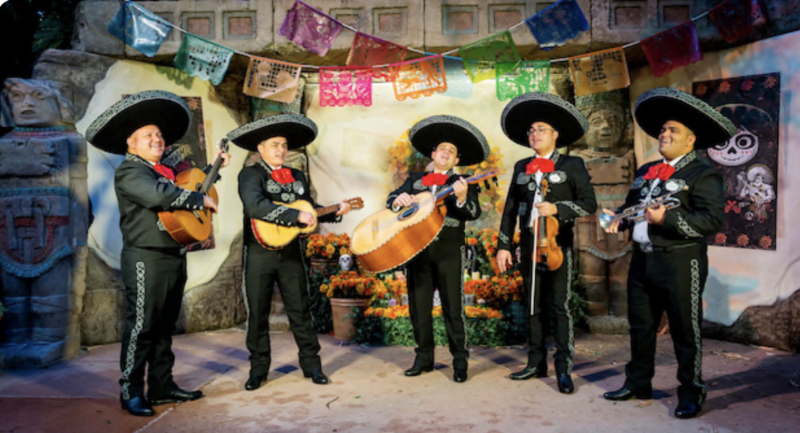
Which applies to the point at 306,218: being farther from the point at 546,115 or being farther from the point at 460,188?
the point at 546,115

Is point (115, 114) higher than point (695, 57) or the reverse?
the reverse

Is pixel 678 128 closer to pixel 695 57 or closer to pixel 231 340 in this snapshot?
pixel 695 57

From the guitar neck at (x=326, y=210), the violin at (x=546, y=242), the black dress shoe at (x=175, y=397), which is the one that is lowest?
the black dress shoe at (x=175, y=397)

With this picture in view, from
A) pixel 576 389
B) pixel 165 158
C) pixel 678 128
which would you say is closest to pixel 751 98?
pixel 678 128

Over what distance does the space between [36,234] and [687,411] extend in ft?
19.0

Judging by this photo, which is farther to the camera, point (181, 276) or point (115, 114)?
point (181, 276)

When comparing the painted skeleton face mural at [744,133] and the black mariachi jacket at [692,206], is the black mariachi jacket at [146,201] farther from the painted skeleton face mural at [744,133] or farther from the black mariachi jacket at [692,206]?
the painted skeleton face mural at [744,133]

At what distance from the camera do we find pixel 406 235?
4.88 meters

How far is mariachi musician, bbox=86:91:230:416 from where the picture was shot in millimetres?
4410

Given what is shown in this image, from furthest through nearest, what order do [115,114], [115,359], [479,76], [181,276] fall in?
1. [479,76]
2. [115,359]
3. [181,276]
4. [115,114]

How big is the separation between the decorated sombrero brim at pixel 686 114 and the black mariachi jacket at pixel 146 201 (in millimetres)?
3221

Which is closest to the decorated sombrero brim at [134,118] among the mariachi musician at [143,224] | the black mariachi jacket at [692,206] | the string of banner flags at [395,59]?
the mariachi musician at [143,224]

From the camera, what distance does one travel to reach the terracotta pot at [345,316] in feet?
23.1

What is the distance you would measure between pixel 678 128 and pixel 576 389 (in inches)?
84.3
